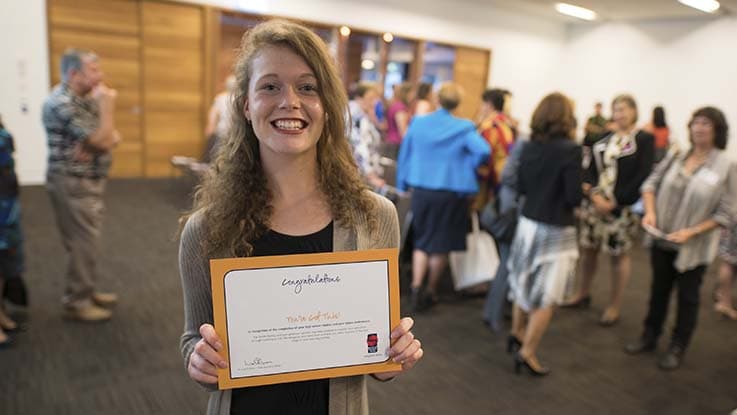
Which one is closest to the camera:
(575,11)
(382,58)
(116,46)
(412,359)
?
(412,359)

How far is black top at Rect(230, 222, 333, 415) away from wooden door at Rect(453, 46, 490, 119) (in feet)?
32.4

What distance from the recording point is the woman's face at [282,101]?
3.28ft

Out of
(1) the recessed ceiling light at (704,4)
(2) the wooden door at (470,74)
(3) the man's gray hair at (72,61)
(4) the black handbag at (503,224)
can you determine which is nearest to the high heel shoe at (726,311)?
(4) the black handbag at (503,224)

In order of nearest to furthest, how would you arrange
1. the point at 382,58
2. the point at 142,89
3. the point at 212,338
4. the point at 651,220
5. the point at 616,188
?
1. the point at 212,338
2. the point at 651,220
3. the point at 616,188
4. the point at 142,89
5. the point at 382,58

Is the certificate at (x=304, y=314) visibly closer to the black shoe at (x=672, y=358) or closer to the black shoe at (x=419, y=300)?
the black shoe at (x=419, y=300)

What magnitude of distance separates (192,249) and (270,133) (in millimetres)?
291

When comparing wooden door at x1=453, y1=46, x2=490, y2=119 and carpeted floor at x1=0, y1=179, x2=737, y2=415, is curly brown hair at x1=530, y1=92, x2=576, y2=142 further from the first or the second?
wooden door at x1=453, y1=46, x2=490, y2=119

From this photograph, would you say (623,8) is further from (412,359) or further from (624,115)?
(412,359)

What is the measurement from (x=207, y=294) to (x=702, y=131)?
2.94m

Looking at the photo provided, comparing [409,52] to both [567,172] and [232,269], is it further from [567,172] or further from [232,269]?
[232,269]

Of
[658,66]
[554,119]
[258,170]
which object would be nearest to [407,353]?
[258,170]

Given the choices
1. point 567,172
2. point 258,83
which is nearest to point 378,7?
point 567,172

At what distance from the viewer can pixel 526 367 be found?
3.00 m

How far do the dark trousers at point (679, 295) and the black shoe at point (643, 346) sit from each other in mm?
34
